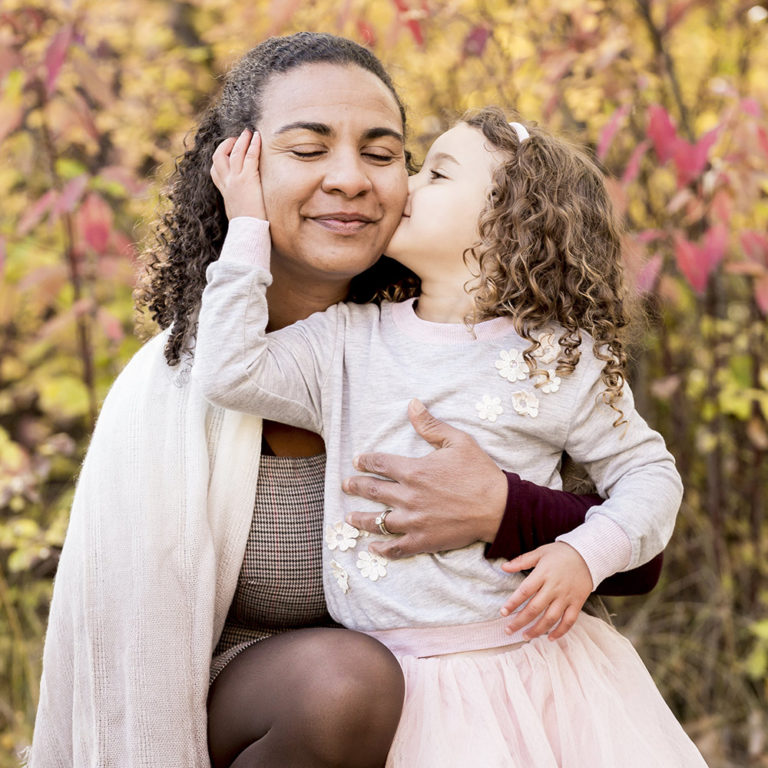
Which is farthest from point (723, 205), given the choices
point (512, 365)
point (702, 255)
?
point (512, 365)

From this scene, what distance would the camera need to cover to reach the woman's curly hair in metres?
1.77

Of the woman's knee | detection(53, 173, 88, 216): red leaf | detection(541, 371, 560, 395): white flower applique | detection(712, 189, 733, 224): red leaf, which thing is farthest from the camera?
detection(712, 189, 733, 224): red leaf

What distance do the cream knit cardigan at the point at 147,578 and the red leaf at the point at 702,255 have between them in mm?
1336

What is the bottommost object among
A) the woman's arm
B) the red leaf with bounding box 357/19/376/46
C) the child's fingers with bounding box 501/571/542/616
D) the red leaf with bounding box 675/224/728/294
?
the child's fingers with bounding box 501/571/542/616

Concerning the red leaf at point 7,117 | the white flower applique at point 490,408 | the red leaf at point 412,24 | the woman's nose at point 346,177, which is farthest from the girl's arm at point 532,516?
the red leaf at point 7,117

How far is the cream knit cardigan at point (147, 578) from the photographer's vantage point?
5.48ft

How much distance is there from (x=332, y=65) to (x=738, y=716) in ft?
7.96

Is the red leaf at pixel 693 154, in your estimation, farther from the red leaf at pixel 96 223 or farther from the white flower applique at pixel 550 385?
the red leaf at pixel 96 223

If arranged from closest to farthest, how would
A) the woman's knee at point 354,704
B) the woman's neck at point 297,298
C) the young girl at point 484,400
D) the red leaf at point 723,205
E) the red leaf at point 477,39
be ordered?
the woman's knee at point 354,704, the young girl at point 484,400, the woman's neck at point 297,298, the red leaf at point 723,205, the red leaf at point 477,39

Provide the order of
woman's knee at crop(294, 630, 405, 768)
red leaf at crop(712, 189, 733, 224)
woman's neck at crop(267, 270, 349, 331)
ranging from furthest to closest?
red leaf at crop(712, 189, 733, 224)
woman's neck at crop(267, 270, 349, 331)
woman's knee at crop(294, 630, 405, 768)

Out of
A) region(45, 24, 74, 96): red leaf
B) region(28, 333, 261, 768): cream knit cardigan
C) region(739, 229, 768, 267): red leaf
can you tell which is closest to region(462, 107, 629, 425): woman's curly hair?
region(28, 333, 261, 768): cream knit cardigan

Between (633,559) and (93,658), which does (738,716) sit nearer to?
(633,559)

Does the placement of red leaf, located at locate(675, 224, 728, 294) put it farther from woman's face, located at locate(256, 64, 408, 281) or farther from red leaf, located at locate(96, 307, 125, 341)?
red leaf, located at locate(96, 307, 125, 341)

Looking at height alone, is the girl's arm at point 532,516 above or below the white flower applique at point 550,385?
below
